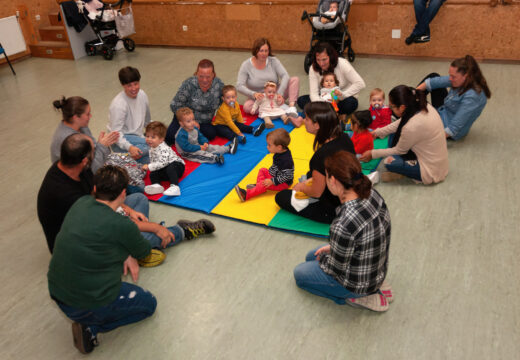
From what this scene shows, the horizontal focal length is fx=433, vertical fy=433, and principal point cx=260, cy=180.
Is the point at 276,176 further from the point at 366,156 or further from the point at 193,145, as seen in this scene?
the point at 193,145

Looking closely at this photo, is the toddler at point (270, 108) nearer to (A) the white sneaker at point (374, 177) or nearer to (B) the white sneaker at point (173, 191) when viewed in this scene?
(A) the white sneaker at point (374, 177)

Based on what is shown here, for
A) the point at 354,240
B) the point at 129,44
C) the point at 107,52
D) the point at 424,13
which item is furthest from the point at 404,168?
the point at 129,44

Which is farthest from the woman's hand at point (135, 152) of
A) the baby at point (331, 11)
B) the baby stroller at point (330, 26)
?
the baby at point (331, 11)

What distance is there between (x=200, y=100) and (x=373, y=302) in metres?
2.97

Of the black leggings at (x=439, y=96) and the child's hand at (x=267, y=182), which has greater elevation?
the black leggings at (x=439, y=96)

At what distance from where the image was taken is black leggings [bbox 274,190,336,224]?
130 inches

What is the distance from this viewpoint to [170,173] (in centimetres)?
400

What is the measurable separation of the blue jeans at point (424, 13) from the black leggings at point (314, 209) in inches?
169

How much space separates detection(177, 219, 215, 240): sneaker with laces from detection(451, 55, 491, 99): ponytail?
267cm

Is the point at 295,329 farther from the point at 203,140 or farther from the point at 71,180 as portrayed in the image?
the point at 203,140

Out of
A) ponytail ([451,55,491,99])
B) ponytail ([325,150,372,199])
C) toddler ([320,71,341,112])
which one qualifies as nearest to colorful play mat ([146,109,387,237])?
toddler ([320,71,341,112])

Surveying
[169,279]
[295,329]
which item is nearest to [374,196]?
[295,329]

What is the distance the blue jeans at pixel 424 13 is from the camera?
6270mm

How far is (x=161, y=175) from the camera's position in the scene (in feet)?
13.4
